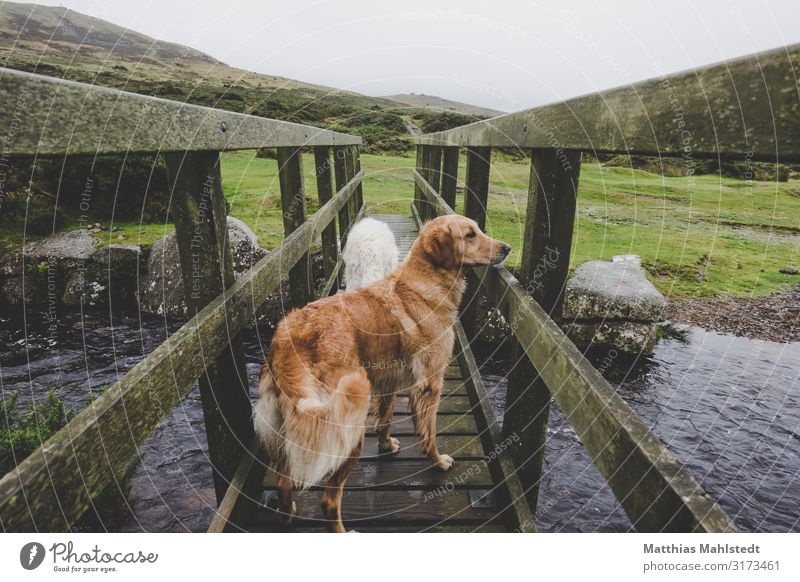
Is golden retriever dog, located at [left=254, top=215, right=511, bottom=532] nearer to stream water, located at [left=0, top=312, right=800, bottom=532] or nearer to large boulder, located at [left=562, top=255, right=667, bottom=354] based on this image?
stream water, located at [left=0, top=312, right=800, bottom=532]

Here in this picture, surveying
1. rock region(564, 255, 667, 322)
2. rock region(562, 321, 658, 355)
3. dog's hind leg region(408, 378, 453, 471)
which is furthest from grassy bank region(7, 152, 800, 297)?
dog's hind leg region(408, 378, 453, 471)

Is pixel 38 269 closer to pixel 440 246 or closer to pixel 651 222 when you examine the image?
pixel 440 246

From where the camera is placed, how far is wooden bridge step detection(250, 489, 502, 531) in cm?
299

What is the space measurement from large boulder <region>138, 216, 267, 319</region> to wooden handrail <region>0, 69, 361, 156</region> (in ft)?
26.6

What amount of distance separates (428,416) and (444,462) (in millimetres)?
396

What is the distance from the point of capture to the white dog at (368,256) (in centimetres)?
603

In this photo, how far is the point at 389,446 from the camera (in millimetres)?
3721

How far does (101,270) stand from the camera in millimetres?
10125

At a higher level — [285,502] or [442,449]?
[285,502]

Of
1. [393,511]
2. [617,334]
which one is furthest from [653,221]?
[393,511]

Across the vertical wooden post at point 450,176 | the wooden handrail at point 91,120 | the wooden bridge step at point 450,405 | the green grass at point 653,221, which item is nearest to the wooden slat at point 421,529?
the wooden bridge step at point 450,405

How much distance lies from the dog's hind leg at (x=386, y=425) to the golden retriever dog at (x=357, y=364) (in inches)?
0.5

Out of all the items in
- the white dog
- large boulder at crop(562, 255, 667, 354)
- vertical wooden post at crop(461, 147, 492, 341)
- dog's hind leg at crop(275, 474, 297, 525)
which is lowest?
large boulder at crop(562, 255, 667, 354)

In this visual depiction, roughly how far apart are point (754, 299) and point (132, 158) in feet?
60.4
